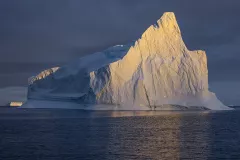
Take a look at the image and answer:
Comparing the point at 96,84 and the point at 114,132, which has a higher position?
the point at 96,84

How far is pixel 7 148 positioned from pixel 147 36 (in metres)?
51.2

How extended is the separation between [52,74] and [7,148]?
55450mm

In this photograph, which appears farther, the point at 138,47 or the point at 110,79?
the point at 138,47

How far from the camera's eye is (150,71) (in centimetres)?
6931

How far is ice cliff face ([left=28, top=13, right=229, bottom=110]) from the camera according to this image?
66.6 meters

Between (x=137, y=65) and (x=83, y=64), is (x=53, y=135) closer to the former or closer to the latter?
(x=137, y=65)

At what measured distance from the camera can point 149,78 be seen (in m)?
69.1

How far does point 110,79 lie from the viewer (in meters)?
65.4

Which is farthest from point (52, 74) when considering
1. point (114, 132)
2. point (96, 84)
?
point (114, 132)

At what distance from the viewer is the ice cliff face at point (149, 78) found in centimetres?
6662

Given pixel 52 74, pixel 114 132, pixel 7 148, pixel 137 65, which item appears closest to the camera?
pixel 7 148

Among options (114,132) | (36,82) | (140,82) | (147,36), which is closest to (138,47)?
(147,36)

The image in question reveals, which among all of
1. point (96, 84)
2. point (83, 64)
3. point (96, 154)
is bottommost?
point (96, 154)

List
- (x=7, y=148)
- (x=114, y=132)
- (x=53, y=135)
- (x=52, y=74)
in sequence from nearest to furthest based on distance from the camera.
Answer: (x=7, y=148)
(x=53, y=135)
(x=114, y=132)
(x=52, y=74)
